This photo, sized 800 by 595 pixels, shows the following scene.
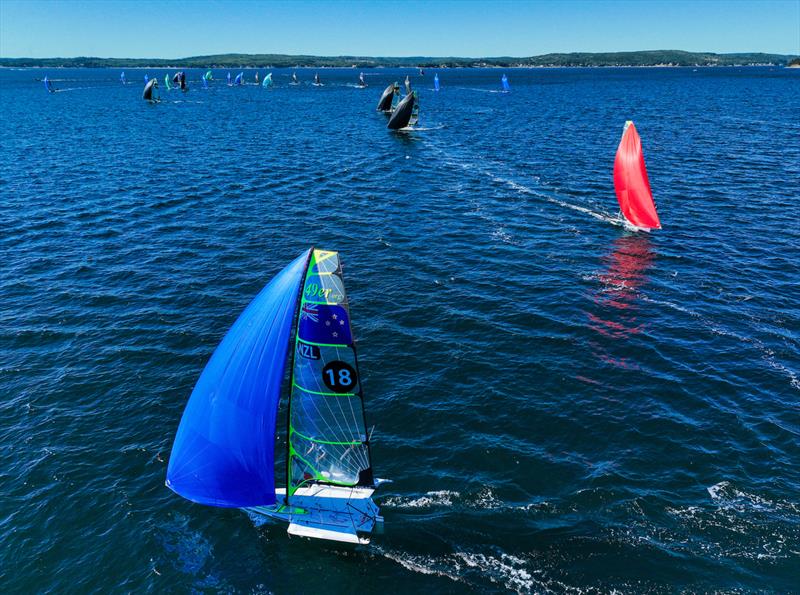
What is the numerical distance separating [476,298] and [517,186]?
102ft

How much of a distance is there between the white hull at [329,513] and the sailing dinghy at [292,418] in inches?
1.5

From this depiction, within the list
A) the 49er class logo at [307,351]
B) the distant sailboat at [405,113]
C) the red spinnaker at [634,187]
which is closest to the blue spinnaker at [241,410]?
the 49er class logo at [307,351]

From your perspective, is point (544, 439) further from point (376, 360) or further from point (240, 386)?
point (240, 386)

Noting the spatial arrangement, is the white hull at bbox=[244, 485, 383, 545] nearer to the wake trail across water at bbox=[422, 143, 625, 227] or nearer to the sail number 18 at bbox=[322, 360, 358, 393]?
the sail number 18 at bbox=[322, 360, 358, 393]

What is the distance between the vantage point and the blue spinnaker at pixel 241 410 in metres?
17.5

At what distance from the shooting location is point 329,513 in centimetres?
2022

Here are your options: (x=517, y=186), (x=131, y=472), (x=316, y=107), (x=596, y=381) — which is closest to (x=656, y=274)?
(x=596, y=381)

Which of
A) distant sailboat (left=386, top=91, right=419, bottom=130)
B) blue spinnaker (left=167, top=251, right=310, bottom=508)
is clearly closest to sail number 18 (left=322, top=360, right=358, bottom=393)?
blue spinnaker (left=167, top=251, right=310, bottom=508)

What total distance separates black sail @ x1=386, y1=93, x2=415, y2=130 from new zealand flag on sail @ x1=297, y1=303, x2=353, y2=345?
89.7 metres

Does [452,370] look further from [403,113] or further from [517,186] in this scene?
[403,113]

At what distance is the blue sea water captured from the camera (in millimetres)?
19328

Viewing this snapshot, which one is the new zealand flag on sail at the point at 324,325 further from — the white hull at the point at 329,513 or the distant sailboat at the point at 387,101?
the distant sailboat at the point at 387,101

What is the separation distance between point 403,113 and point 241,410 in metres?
92.7

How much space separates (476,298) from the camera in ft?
125
